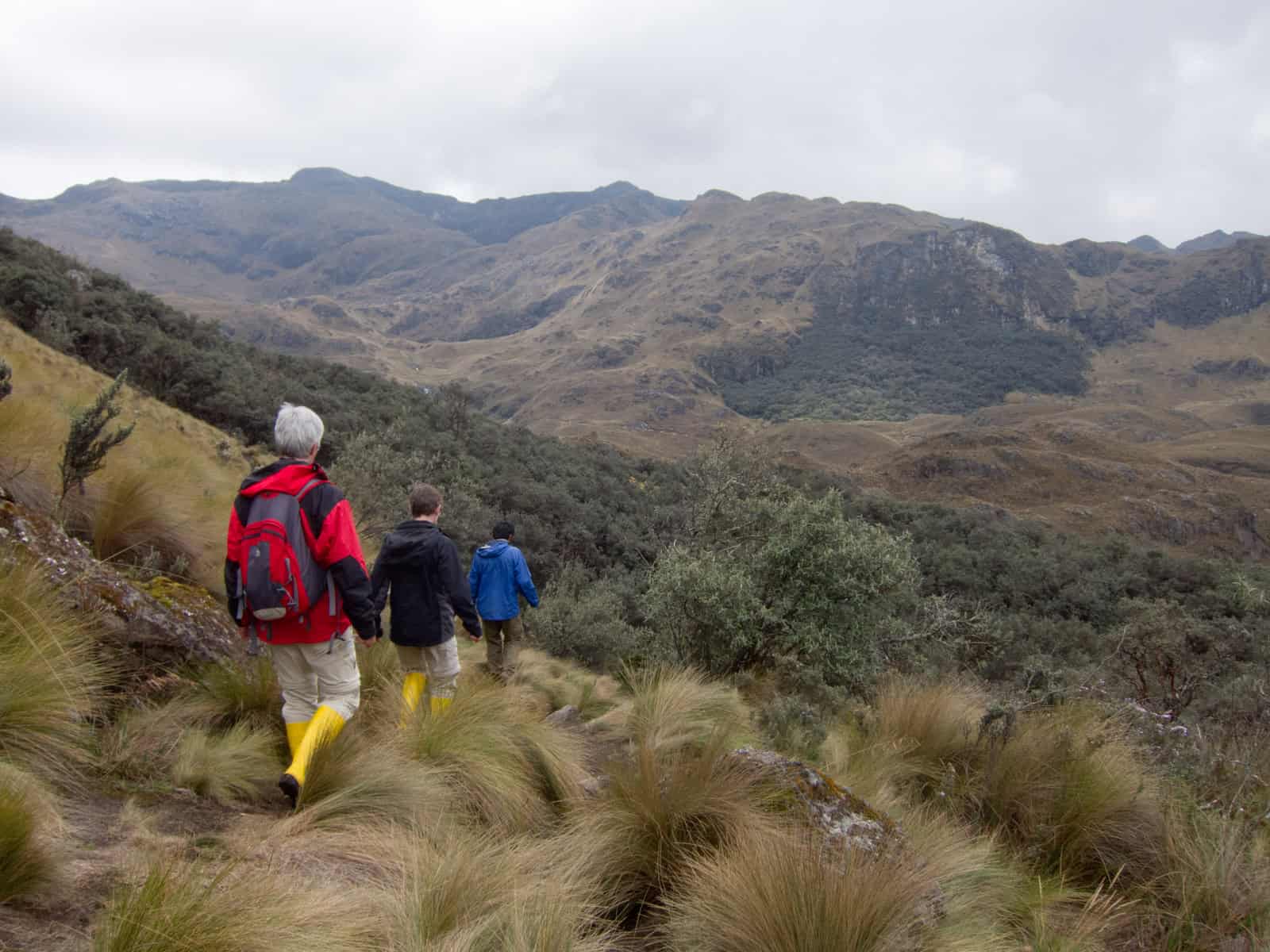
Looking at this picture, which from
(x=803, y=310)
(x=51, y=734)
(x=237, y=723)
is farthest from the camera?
(x=803, y=310)

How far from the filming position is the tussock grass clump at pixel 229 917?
1781 millimetres

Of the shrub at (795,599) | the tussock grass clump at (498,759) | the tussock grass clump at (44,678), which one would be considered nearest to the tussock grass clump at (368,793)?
the tussock grass clump at (498,759)

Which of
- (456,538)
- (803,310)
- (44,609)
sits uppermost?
(803,310)

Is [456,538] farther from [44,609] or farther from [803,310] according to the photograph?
[803,310]

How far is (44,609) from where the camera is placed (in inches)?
139

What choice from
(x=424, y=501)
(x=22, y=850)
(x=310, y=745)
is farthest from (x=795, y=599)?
(x=22, y=850)

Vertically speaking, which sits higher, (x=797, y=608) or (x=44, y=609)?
(x=44, y=609)

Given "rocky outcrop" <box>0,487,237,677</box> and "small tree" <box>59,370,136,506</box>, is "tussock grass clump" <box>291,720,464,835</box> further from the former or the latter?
"small tree" <box>59,370,136,506</box>

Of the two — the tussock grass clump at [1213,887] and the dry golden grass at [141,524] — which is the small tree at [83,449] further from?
the tussock grass clump at [1213,887]

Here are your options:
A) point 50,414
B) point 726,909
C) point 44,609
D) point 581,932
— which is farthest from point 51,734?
point 50,414

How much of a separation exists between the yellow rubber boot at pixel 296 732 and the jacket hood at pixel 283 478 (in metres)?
1.29

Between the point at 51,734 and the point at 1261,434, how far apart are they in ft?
355

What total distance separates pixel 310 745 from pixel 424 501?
1.84 meters

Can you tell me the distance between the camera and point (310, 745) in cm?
355
